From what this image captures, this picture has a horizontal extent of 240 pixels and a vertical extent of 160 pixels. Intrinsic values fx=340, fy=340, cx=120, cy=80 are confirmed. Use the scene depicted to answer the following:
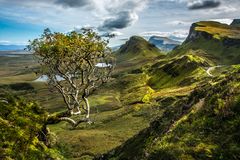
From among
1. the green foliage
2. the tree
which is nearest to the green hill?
the green foliage

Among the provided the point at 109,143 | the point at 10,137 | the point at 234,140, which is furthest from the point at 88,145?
the point at 234,140

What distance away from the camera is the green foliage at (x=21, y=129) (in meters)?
26.2

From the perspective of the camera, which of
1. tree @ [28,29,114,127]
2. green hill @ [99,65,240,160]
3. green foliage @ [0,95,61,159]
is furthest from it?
tree @ [28,29,114,127]

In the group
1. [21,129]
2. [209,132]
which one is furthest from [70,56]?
[209,132]

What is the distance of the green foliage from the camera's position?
2620cm

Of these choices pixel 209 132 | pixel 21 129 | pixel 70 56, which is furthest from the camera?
pixel 70 56

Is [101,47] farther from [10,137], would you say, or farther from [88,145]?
[88,145]

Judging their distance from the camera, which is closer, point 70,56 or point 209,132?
point 209,132

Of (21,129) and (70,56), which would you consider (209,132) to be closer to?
(21,129)

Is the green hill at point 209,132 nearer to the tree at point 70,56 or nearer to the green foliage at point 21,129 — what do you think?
the green foliage at point 21,129

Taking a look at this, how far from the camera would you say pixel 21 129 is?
95.5 feet

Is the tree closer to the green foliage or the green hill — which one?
the green foliage

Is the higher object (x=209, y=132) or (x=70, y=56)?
A: (x=70, y=56)

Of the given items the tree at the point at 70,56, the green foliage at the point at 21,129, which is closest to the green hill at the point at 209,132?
the green foliage at the point at 21,129
